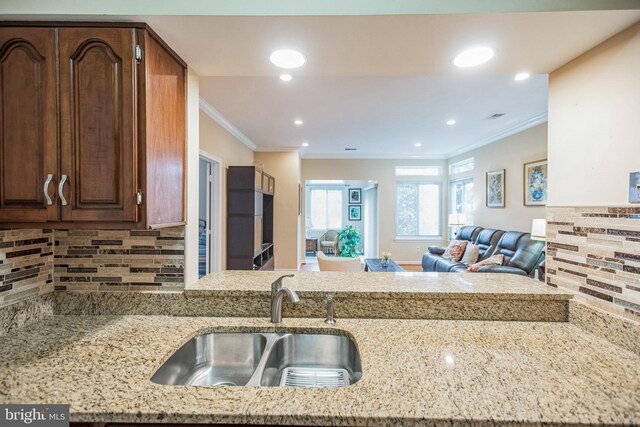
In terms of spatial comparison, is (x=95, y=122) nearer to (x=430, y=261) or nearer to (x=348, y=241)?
(x=348, y=241)

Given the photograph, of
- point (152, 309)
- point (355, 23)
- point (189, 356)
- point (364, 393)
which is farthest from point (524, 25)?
point (152, 309)

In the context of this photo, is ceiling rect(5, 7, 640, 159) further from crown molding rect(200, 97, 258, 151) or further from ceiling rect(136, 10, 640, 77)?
crown molding rect(200, 97, 258, 151)

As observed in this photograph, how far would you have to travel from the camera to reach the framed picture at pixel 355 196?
353 inches

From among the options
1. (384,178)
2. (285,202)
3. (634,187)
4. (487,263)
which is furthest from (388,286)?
(384,178)

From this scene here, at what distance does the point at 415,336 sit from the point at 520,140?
4.42 metres

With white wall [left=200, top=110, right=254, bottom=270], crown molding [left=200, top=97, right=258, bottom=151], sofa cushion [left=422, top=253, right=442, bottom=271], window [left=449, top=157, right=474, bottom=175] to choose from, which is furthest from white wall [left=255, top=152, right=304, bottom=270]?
window [left=449, top=157, right=474, bottom=175]

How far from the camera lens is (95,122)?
1083mm

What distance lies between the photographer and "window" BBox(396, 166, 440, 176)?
22.3 feet

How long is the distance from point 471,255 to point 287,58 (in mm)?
4306

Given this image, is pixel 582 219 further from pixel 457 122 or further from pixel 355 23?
pixel 457 122

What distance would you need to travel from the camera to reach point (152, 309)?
4.50 ft

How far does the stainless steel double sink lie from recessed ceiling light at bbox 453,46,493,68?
136 centimetres

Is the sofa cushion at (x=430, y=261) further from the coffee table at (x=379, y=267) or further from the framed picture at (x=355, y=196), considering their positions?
the framed picture at (x=355, y=196)

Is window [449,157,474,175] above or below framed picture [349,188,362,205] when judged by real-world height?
above
